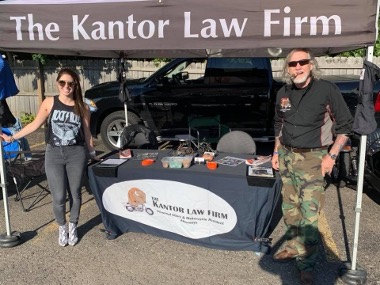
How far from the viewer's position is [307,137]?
301 cm

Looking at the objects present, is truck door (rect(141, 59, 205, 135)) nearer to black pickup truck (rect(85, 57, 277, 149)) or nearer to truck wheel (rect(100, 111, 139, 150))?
black pickup truck (rect(85, 57, 277, 149))

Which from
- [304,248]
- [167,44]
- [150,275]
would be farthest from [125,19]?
[304,248]

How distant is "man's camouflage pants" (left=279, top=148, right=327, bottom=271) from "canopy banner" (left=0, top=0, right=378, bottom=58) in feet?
2.98

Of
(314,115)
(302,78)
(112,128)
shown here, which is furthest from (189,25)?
(112,128)

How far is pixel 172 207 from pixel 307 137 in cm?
152

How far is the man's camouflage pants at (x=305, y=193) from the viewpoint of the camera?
3.04 metres

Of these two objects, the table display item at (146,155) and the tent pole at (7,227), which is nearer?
the tent pole at (7,227)

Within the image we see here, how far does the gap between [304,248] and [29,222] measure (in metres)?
3.13

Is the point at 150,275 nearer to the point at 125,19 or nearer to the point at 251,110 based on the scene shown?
the point at 125,19

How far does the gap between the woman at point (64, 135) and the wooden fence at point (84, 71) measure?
22.4 ft

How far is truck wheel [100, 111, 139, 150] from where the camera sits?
298 inches

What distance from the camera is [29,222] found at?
14.4 feet

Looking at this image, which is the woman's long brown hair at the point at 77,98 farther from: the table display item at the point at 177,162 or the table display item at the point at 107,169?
the table display item at the point at 177,162

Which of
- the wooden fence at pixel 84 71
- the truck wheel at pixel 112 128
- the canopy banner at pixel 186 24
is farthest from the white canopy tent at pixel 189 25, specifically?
the wooden fence at pixel 84 71
